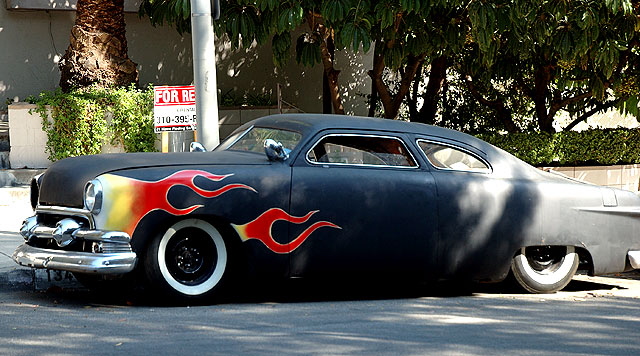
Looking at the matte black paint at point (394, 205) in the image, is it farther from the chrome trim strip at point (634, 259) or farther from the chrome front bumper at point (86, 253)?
the chrome front bumper at point (86, 253)

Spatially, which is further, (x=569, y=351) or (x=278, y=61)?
(x=278, y=61)

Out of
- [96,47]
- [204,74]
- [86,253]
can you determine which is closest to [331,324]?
[86,253]

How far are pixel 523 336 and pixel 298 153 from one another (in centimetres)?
239

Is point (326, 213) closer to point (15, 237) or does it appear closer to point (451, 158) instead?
point (451, 158)

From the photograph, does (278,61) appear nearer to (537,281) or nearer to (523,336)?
(537,281)

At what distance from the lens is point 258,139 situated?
8586mm

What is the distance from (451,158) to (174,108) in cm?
334

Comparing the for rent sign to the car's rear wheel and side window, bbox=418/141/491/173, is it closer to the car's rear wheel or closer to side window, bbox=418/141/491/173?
side window, bbox=418/141/491/173

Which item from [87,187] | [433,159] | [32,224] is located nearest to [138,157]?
[87,187]

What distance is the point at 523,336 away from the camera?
6.78m

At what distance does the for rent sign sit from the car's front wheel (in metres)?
2.95

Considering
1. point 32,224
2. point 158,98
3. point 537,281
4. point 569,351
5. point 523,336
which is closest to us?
point 569,351

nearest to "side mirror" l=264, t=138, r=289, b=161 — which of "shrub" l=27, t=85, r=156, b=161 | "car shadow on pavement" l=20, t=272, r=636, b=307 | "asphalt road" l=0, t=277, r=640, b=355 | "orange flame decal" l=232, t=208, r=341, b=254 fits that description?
"orange flame decal" l=232, t=208, r=341, b=254

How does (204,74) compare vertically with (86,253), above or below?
above
